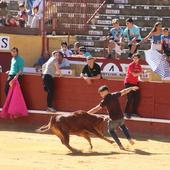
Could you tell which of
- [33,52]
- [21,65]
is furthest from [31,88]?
[33,52]

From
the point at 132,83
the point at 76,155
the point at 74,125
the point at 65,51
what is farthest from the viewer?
the point at 65,51

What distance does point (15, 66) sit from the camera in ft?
39.9

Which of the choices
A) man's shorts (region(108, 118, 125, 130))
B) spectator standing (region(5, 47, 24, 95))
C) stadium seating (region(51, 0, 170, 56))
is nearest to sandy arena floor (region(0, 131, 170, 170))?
man's shorts (region(108, 118, 125, 130))

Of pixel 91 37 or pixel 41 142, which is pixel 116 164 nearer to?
pixel 41 142

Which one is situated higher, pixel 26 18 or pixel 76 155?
pixel 26 18

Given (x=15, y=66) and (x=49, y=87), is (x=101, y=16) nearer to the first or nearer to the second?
(x=49, y=87)

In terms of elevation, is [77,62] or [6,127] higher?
[77,62]

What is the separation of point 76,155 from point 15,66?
3.51 metres

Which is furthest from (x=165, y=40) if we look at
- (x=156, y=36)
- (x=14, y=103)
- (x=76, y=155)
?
(x=76, y=155)

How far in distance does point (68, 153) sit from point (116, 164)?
4.16 ft

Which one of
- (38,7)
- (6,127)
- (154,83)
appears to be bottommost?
(6,127)

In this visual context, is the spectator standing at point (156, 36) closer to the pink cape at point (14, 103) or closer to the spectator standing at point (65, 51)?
the spectator standing at point (65, 51)

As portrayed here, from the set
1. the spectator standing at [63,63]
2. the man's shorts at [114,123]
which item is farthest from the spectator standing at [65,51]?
the man's shorts at [114,123]

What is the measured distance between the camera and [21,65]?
12133 mm
